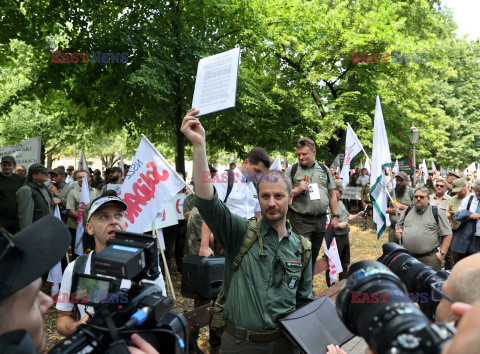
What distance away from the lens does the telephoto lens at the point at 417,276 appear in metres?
1.81

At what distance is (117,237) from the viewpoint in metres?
1.62

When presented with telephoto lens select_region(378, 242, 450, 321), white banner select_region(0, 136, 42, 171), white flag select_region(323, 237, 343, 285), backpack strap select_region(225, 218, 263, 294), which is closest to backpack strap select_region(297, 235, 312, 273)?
backpack strap select_region(225, 218, 263, 294)

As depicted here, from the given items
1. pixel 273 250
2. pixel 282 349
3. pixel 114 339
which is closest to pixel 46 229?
pixel 114 339

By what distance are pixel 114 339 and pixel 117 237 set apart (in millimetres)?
486

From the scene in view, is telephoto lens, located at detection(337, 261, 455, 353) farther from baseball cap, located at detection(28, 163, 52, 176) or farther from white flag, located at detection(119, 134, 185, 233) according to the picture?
baseball cap, located at detection(28, 163, 52, 176)

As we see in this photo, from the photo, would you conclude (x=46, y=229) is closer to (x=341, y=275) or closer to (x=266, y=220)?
(x=266, y=220)

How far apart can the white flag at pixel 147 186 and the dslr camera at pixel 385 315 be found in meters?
3.83

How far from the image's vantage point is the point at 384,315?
123cm

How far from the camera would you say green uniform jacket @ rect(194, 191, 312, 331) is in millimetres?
2291
